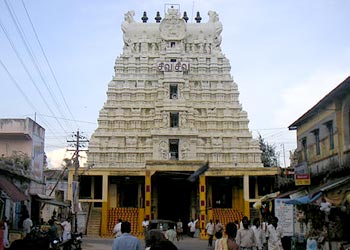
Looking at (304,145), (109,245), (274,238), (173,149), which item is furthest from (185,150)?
(274,238)

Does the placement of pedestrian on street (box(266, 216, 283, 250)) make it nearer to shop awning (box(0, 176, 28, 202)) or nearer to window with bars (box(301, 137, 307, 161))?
shop awning (box(0, 176, 28, 202))

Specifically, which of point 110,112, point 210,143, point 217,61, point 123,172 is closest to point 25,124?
point 123,172

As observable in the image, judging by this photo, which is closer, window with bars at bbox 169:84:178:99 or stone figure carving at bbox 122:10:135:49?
window with bars at bbox 169:84:178:99

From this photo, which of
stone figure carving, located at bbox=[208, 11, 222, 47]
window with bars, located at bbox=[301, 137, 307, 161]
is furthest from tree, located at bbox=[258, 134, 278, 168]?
window with bars, located at bbox=[301, 137, 307, 161]

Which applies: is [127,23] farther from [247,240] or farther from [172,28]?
[247,240]

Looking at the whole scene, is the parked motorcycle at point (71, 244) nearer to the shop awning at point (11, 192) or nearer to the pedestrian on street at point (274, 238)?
the shop awning at point (11, 192)

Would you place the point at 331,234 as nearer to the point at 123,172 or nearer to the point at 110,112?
the point at 123,172

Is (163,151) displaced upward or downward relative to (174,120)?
downward

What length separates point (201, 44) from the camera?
1992 inches

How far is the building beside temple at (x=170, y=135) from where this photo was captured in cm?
4397

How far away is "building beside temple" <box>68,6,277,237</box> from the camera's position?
1731 inches

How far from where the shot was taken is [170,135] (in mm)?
44344

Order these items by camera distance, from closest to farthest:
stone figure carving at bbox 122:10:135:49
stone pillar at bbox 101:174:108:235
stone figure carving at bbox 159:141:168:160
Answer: stone pillar at bbox 101:174:108:235 < stone figure carving at bbox 159:141:168:160 < stone figure carving at bbox 122:10:135:49

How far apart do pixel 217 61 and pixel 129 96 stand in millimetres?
8812
